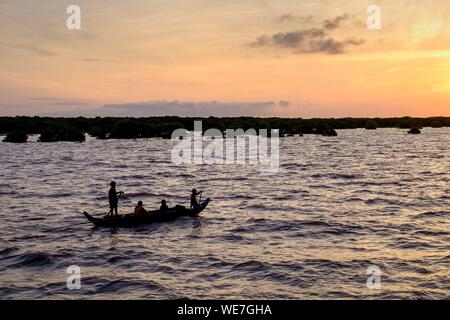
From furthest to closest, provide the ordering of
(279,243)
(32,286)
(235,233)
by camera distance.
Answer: (235,233)
(279,243)
(32,286)

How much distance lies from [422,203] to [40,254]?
29.6 meters

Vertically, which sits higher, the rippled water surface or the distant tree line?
the distant tree line

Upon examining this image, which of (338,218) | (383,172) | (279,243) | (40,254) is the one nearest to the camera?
(40,254)

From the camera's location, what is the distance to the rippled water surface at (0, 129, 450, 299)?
19.0m

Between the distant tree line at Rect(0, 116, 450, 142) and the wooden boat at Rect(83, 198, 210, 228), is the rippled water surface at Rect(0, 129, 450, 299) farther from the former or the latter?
the distant tree line at Rect(0, 116, 450, 142)

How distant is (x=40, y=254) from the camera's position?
23.7 m

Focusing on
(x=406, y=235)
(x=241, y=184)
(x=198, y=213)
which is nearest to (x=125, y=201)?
(x=198, y=213)

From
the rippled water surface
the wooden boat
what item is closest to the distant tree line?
the rippled water surface

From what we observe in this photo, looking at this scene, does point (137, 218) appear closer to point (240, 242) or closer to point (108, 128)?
point (240, 242)

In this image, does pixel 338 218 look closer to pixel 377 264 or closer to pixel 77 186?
pixel 377 264

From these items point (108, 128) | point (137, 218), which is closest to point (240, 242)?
point (137, 218)

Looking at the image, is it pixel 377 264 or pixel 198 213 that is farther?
pixel 198 213

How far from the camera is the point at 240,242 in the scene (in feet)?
85.2

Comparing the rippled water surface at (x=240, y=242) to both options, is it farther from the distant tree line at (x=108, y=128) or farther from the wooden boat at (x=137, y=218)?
the distant tree line at (x=108, y=128)
